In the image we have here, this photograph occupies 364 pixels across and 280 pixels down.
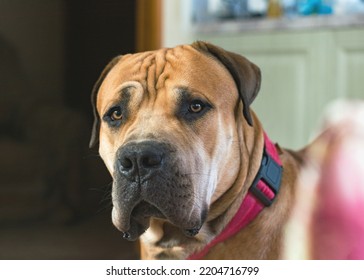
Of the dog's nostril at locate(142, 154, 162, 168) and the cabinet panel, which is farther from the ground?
the dog's nostril at locate(142, 154, 162, 168)

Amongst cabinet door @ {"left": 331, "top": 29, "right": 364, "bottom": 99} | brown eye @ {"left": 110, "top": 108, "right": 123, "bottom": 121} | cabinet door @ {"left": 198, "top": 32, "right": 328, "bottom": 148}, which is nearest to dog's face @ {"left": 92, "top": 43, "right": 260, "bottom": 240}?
brown eye @ {"left": 110, "top": 108, "right": 123, "bottom": 121}

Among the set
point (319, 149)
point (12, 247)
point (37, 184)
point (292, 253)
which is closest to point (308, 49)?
point (319, 149)

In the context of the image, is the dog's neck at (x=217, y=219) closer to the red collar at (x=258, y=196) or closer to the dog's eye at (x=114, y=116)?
the red collar at (x=258, y=196)

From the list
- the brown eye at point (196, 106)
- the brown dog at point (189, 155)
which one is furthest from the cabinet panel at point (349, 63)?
the brown eye at point (196, 106)

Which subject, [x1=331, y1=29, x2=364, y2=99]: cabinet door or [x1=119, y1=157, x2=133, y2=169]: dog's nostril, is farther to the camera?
[x1=331, y1=29, x2=364, y2=99]: cabinet door

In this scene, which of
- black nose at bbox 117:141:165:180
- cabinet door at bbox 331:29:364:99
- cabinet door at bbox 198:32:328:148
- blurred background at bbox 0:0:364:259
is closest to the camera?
black nose at bbox 117:141:165:180

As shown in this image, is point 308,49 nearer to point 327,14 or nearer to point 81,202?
point 327,14

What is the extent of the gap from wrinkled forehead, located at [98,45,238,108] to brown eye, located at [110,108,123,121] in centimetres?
2

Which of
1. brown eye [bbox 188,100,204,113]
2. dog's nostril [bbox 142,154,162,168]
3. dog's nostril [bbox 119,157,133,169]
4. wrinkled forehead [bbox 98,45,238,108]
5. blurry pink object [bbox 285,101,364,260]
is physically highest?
wrinkled forehead [bbox 98,45,238,108]

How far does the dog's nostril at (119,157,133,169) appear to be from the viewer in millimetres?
868

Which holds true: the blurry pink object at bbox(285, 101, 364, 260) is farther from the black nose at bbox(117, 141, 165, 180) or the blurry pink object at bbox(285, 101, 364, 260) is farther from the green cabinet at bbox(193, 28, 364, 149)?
the black nose at bbox(117, 141, 165, 180)

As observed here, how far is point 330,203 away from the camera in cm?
110

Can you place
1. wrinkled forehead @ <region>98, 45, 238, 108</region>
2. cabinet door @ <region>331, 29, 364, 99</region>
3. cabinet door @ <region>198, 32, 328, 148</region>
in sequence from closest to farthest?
wrinkled forehead @ <region>98, 45, 238, 108</region> < cabinet door @ <region>198, 32, 328, 148</region> < cabinet door @ <region>331, 29, 364, 99</region>

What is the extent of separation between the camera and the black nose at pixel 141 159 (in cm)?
86
